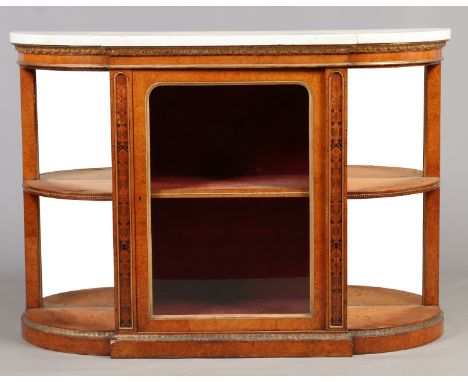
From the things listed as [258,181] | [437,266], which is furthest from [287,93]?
[437,266]

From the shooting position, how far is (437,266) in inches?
270

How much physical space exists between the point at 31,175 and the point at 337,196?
49.7 inches

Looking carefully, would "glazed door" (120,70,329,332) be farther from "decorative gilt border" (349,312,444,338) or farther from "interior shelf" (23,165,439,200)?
"decorative gilt border" (349,312,444,338)

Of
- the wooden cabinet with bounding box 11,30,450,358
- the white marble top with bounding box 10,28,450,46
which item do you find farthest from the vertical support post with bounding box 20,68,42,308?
the white marble top with bounding box 10,28,450,46

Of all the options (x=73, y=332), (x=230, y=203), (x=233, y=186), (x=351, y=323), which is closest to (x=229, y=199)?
(x=230, y=203)

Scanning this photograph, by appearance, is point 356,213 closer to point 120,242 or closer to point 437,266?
point 437,266

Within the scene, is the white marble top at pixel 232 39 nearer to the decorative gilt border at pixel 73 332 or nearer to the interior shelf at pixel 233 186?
the interior shelf at pixel 233 186

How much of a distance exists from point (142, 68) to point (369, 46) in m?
0.85

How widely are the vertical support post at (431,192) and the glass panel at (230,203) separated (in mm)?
508

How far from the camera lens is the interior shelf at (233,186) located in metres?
6.40

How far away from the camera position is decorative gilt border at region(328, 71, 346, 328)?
6.26 metres

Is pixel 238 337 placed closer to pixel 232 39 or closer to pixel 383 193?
pixel 383 193

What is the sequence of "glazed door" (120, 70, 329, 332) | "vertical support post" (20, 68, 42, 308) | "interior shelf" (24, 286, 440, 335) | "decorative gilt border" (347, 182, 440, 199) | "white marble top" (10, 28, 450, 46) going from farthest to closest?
"vertical support post" (20, 68, 42, 308) < "interior shelf" (24, 286, 440, 335) < "decorative gilt border" (347, 182, 440, 199) < "glazed door" (120, 70, 329, 332) < "white marble top" (10, 28, 450, 46)

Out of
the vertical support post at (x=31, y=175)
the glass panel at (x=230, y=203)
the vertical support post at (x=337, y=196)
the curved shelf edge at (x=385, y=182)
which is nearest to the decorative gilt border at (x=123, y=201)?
the glass panel at (x=230, y=203)
